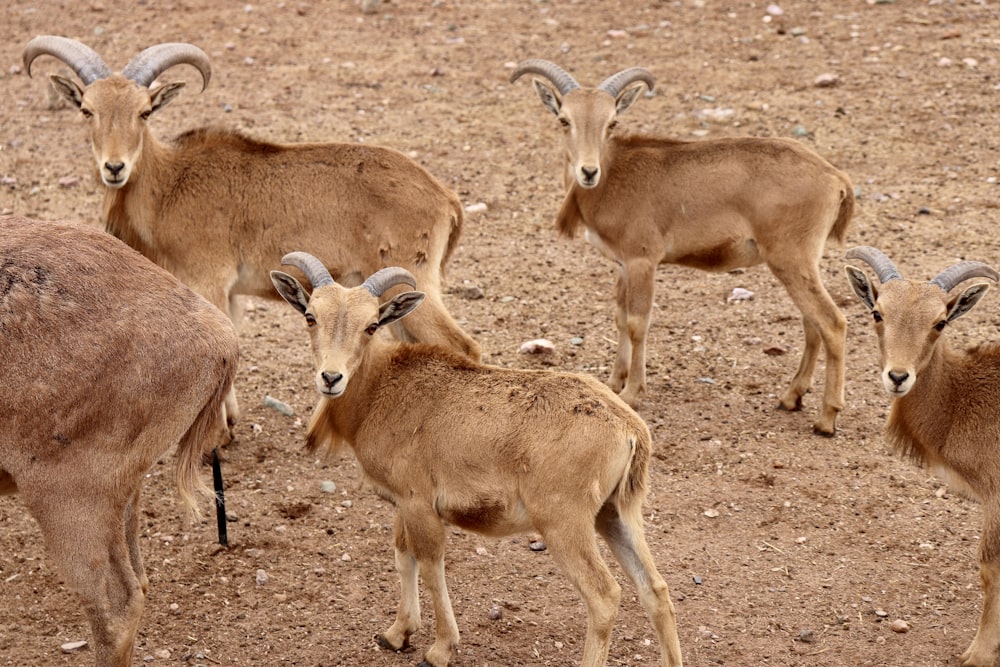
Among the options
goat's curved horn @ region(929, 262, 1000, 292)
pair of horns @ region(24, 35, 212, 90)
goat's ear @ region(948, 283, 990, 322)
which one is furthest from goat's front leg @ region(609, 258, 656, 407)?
pair of horns @ region(24, 35, 212, 90)

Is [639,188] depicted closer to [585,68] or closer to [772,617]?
[772,617]

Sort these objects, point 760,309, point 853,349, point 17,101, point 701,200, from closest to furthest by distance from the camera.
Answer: point 701,200 < point 853,349 < point 760,309 < point 17,101

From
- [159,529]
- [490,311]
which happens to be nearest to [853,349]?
[490,311]

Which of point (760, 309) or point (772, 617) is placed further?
point (760, 309)

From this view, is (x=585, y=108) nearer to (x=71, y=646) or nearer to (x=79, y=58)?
(x=79, y=58)

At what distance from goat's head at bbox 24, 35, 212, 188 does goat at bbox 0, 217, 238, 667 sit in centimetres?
279

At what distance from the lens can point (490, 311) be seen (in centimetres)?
1134

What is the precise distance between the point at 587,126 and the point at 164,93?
11.1 feet

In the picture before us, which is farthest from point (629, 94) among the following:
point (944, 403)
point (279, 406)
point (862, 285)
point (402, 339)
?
point (944, 403)

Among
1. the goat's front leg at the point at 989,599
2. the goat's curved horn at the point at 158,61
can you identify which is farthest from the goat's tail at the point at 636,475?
the goat's curved horn at the point at 158,61

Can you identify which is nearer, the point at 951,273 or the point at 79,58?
the point at 951,273

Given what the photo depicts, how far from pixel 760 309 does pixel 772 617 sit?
14.2 ft

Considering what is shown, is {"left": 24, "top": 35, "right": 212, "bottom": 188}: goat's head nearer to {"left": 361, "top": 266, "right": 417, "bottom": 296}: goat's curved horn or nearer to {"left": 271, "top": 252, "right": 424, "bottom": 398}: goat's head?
{"left": 271, "top": 252, "right": 424, "bottom": 398}: goat's head

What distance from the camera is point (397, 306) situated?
7.68 meters
